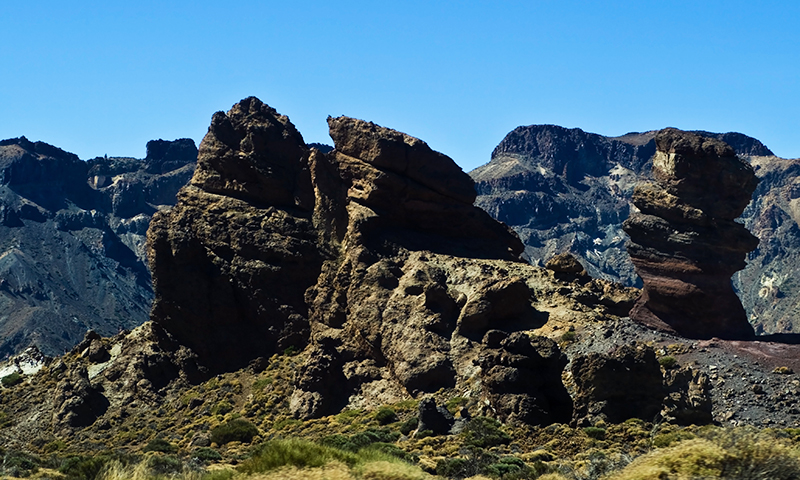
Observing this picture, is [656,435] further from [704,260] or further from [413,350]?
[413,350]

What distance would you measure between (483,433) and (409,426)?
624 cm

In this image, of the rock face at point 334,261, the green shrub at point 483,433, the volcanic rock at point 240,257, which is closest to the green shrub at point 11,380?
the rock face at point 334,261

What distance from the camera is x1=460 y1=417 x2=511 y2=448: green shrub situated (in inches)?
1635

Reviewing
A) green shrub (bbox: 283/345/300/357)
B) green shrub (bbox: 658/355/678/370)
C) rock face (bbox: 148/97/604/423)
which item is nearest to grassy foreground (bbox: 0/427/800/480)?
green shrub (bbox: 658/355/678/370)

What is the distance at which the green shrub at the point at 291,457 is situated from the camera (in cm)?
2531

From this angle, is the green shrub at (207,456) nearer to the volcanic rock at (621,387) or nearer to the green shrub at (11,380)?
the volcanic rock at (621,387)

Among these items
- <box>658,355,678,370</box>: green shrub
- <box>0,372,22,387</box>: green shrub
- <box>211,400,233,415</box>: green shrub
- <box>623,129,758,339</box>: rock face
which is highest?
<box>623,129,758,339</box>: rock face

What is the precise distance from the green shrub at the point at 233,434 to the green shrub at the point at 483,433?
13.1 metres

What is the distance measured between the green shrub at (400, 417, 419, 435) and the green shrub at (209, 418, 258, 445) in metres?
8.87

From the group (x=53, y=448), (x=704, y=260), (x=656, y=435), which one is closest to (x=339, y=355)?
(x=53, y=448)

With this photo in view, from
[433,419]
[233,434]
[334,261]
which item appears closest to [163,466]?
[433,419]

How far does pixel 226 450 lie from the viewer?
48.6 m

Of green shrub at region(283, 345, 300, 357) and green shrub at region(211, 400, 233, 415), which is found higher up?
green shrub at region(283, 345, 300, 357)

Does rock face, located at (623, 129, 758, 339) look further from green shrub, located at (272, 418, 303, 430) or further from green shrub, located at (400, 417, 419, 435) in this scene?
green shrub, located at (272, 418, 303, 430)
